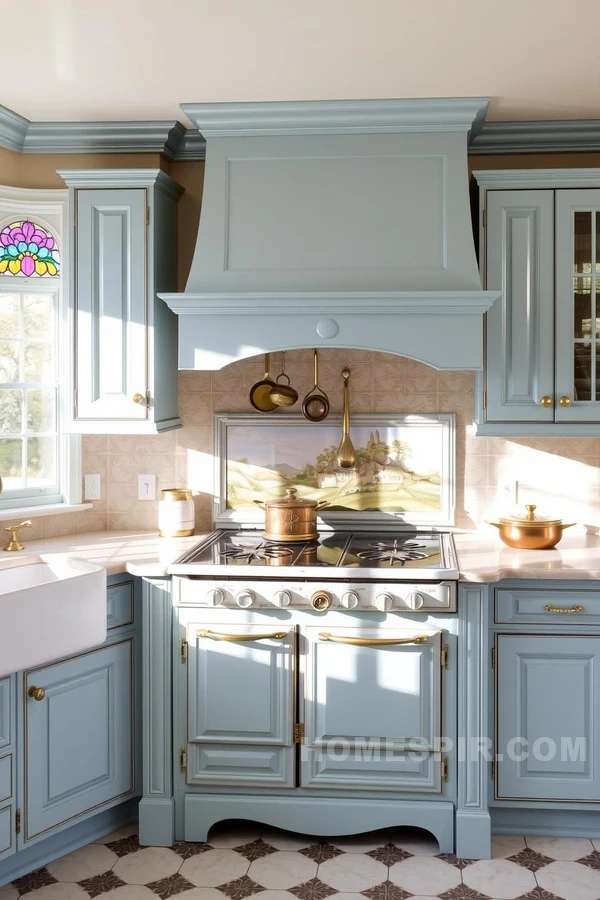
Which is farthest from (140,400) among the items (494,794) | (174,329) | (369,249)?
(494,794)

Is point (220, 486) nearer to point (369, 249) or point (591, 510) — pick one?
point (369, 249)

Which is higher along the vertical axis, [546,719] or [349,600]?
[349,600]

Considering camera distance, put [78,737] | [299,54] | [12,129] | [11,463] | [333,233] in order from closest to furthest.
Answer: [299,54] < [78,737] < [333,233] < [12,129] < [11,463]

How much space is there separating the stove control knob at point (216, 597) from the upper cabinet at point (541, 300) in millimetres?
1161

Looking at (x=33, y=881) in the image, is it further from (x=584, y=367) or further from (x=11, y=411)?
(x=584, y=367)

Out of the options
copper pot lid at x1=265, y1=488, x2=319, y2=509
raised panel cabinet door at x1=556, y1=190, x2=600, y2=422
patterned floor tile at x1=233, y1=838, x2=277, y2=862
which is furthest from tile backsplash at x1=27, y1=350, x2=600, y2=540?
patterned floor tile at x1=233, y1=838, x2=277, y2=862

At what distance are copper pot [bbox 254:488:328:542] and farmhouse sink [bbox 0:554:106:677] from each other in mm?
673

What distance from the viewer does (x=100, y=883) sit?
2688mm

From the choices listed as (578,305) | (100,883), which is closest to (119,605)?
(100,883)

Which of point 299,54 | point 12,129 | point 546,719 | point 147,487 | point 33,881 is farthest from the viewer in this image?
point 147,487

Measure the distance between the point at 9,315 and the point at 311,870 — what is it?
226 centimetres

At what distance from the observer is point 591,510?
3424 mm

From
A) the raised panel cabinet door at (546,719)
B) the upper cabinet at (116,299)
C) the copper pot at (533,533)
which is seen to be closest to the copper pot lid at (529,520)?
the copper pot at (533,533)

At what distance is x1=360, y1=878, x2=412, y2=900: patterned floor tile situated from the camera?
2.58 meters
